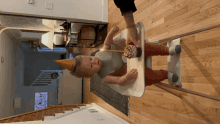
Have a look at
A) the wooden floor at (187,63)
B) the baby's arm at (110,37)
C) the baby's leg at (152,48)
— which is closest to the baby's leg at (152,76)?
the baby's leg at (152,48)

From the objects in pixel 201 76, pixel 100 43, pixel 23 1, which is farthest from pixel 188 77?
pixel 23 1

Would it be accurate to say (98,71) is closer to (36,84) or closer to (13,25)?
(13,25)

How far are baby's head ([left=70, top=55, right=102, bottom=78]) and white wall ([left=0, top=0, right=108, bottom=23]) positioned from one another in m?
2.28

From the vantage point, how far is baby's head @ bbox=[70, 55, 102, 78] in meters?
1.19

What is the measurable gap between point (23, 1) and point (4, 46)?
1.01 metres

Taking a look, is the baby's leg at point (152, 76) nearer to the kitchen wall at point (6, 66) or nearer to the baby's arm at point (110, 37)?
the baby's arm at point (110, 37)

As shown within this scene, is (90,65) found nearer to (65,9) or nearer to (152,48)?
(152,48)

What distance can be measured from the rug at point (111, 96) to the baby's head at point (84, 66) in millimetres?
794

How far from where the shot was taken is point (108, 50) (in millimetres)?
1283

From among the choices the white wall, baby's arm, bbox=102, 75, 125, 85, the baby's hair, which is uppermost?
the white wall

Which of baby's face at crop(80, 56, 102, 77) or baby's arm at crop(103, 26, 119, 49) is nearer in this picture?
baby's face at crop(80, 56, 102, 77)

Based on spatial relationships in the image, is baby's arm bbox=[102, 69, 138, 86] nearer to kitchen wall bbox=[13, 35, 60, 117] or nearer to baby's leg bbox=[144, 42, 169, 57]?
baby's leg bbox=[144, 42, 169, 57]

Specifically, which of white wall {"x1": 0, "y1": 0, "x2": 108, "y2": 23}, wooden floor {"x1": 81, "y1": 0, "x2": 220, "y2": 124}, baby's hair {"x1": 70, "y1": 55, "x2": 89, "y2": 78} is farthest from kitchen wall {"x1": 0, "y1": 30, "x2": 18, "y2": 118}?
wooden floor {"x1": 81, "y1": 0, "x2": 220, "y2": 124}

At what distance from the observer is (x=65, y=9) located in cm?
315
